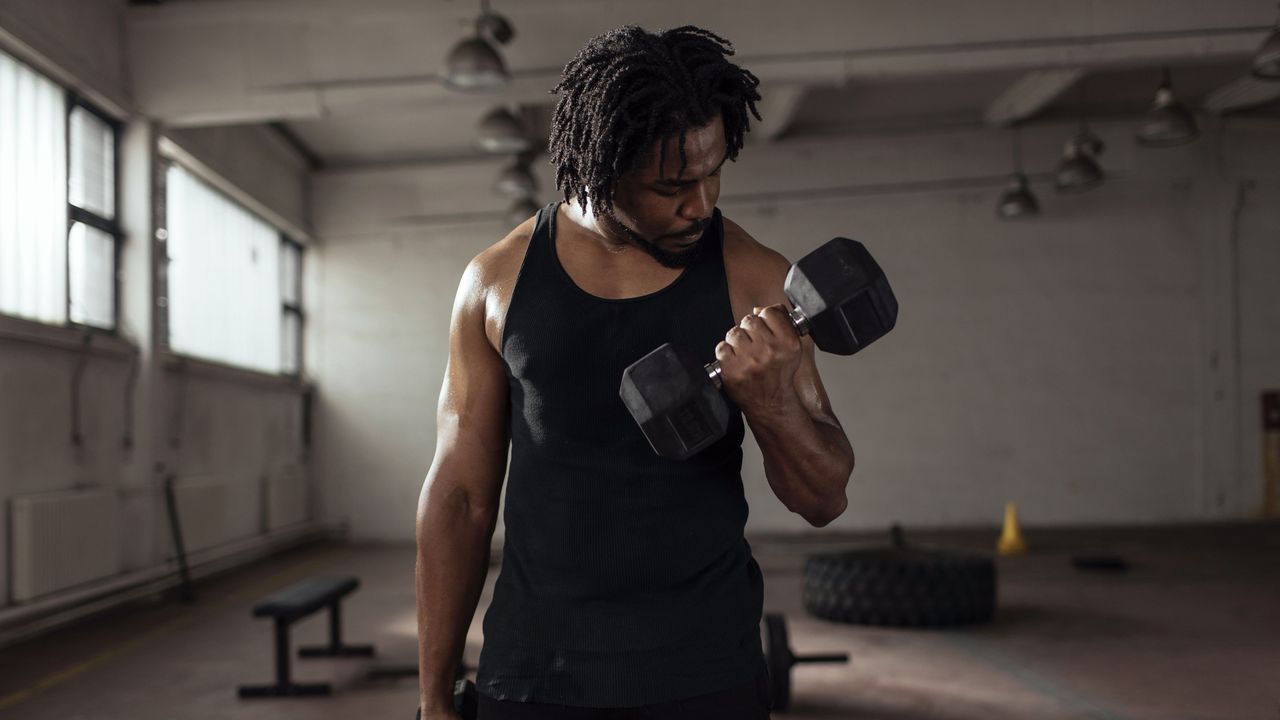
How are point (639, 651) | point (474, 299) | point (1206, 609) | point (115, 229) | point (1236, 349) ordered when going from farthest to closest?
point (1236, 349)
point (115, 229)
point (1206, 609)
point (474, 299)
point (639, 651)

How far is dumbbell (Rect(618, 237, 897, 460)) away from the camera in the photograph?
1065 millimetres

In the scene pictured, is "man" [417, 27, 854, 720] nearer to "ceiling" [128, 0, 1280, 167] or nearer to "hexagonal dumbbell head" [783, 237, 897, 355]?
"hexagonal dumbbell head" [783, 237, 897, 355]

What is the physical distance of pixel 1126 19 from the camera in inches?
267

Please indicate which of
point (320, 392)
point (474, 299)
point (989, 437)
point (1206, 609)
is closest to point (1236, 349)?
point (989, 437)

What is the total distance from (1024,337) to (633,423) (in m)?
9.83

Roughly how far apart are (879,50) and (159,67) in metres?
4.35

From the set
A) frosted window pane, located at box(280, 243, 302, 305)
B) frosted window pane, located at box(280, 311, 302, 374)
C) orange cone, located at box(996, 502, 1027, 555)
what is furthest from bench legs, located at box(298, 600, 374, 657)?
frosted window pane, located at box(280, 243, 302, 305)

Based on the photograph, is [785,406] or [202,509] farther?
[202,509]

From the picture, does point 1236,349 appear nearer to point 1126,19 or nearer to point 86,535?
point 1126,19

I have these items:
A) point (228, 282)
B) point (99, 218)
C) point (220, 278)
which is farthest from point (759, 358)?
point (228, 282)

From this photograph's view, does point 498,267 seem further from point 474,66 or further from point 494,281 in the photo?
point 474,66

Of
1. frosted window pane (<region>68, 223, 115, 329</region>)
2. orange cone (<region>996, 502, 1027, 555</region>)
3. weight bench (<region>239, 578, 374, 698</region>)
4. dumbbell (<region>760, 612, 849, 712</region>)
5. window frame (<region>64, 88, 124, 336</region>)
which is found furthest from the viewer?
orange cone (<region>996, 502, 1027, 555</region>)

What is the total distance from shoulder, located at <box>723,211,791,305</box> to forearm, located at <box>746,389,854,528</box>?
13 cm

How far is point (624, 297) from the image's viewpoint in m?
1.20
